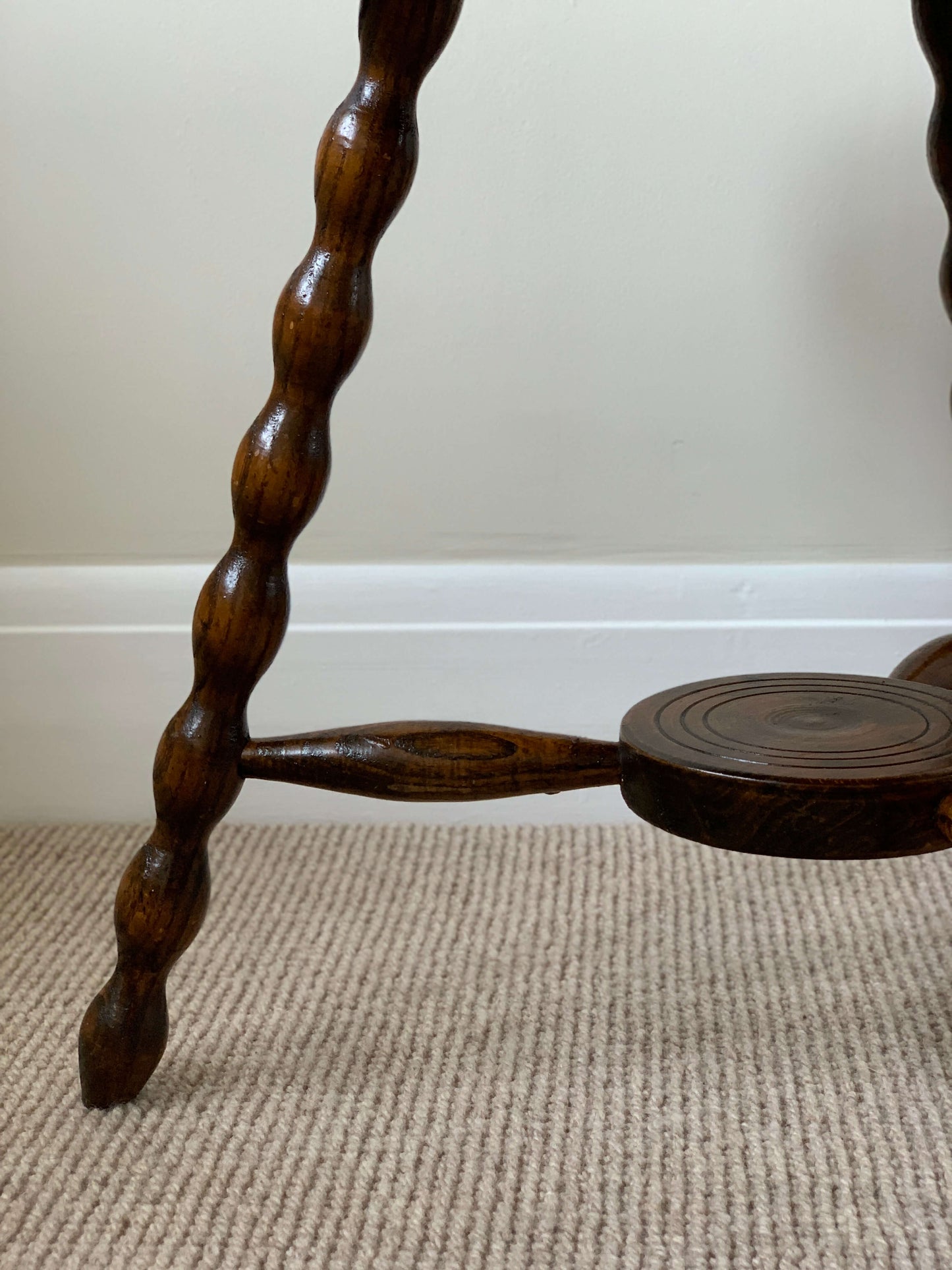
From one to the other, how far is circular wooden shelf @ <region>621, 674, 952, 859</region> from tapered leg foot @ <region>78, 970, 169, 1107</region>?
234 millimetres

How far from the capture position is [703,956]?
2.22 ft

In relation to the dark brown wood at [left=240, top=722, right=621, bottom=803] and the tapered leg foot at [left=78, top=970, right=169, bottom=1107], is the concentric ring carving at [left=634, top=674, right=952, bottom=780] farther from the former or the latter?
the tapered leg foot at [left=78, top=970, right=169, bottom=1107]

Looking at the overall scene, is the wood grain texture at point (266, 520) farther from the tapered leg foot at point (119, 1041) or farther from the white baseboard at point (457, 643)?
the white baseboard at point (457, 643)

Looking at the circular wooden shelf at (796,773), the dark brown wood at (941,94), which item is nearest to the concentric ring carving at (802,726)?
the circular wooden shelf at (796,773)

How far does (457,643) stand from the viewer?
861 mm

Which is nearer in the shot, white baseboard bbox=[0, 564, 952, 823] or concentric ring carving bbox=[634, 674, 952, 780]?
concentric ring carving bbox=[634, 674, 952, 780]

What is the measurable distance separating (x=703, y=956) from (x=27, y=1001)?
0.36 metres

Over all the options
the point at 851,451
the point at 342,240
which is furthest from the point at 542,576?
the point at 342,240

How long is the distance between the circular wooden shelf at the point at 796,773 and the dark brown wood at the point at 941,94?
0.98 feet

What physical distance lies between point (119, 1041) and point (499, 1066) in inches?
6.8

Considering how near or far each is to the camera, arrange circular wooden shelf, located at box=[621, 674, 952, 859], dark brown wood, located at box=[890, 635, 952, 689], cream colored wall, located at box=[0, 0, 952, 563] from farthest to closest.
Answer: cream colored wall, located at box=[0, 0, 952, 563] → dark brown wood, located at box=[890, 635, 952, 689] → circular wooden shelf, located at box=[621, 674, 952, 859]

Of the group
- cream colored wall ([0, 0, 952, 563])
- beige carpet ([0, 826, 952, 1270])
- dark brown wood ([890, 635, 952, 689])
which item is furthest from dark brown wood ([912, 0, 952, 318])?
beige carpet ([0, 826, 952, 1270])

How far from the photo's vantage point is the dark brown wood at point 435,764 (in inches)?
20.8

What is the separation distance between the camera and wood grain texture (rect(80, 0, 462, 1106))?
49cm
